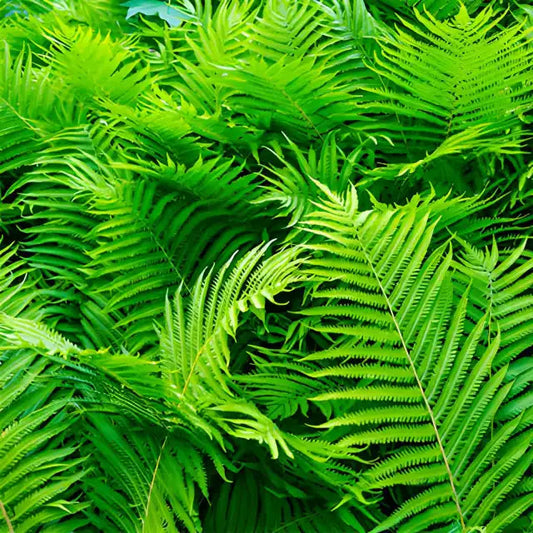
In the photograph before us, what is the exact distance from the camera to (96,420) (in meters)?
1.03

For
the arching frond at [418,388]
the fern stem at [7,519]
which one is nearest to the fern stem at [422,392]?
the arching frond at [418,388]

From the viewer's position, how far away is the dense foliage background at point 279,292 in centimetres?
93

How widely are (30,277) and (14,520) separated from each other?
1.82 ft

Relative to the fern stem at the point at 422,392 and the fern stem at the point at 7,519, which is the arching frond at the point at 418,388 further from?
the fern stem at the point at 7,519

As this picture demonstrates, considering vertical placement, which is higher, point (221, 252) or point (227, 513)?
point (221, 252)

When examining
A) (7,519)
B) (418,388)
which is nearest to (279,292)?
(418,388)

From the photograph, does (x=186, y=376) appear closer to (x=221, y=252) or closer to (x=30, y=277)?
(x=221, y=252)

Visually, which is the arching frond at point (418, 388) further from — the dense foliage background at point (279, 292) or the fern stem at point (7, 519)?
the fern stem at point (7, 519)

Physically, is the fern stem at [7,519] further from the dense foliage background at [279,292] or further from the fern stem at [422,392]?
the fern stem at [422,392]

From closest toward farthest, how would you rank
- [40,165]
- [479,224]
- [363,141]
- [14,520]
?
[14,520]
[479,224]
[363,141]
[40,165]

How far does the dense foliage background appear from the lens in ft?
3.05

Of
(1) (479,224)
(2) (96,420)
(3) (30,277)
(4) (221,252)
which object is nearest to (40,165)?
(3) (30,277)

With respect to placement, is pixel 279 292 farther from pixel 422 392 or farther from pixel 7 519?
pixel 7 519

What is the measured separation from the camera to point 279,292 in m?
1.14
